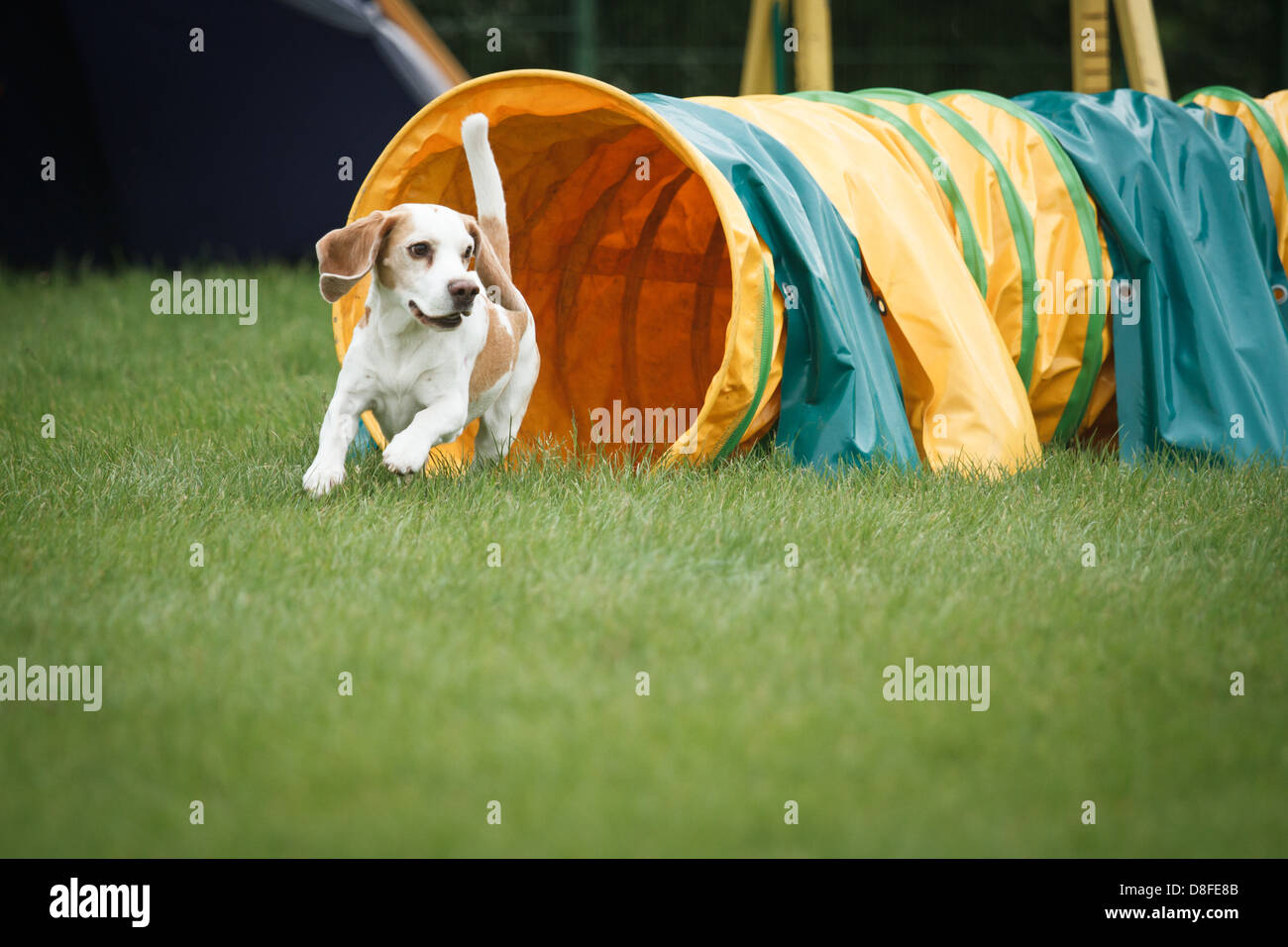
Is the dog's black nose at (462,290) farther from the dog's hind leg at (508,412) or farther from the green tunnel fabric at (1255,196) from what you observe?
the green tunnel fabric at (1255,196)

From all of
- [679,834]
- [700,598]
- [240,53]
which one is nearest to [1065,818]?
[679,834]

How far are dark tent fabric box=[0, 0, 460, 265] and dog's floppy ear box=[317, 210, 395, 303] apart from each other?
16.0ft

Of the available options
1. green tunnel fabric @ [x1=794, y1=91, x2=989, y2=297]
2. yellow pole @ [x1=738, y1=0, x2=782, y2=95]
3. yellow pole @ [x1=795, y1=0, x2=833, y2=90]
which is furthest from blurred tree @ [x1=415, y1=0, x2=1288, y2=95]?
green tunnel fabric @ [x1=794, y1=91, x2=989, y2=297]

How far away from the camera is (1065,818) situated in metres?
2.20

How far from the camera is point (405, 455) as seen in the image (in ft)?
13.0

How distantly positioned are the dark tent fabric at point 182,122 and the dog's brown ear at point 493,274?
14.4 ft

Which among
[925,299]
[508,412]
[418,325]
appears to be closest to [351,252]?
[418,325]

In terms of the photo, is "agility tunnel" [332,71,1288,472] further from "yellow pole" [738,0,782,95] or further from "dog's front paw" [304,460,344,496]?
"yellow pole" [738,0,782,95]

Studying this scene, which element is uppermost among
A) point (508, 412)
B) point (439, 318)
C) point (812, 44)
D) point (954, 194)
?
point (812, 44)

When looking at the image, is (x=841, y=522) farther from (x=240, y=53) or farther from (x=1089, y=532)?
(x=240, y=53)

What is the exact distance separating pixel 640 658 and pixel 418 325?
1782 mm

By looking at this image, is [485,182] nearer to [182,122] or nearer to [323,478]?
[323,478]

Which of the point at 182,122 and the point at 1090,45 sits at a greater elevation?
the point at 182,122

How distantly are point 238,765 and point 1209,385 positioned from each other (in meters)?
4.07
